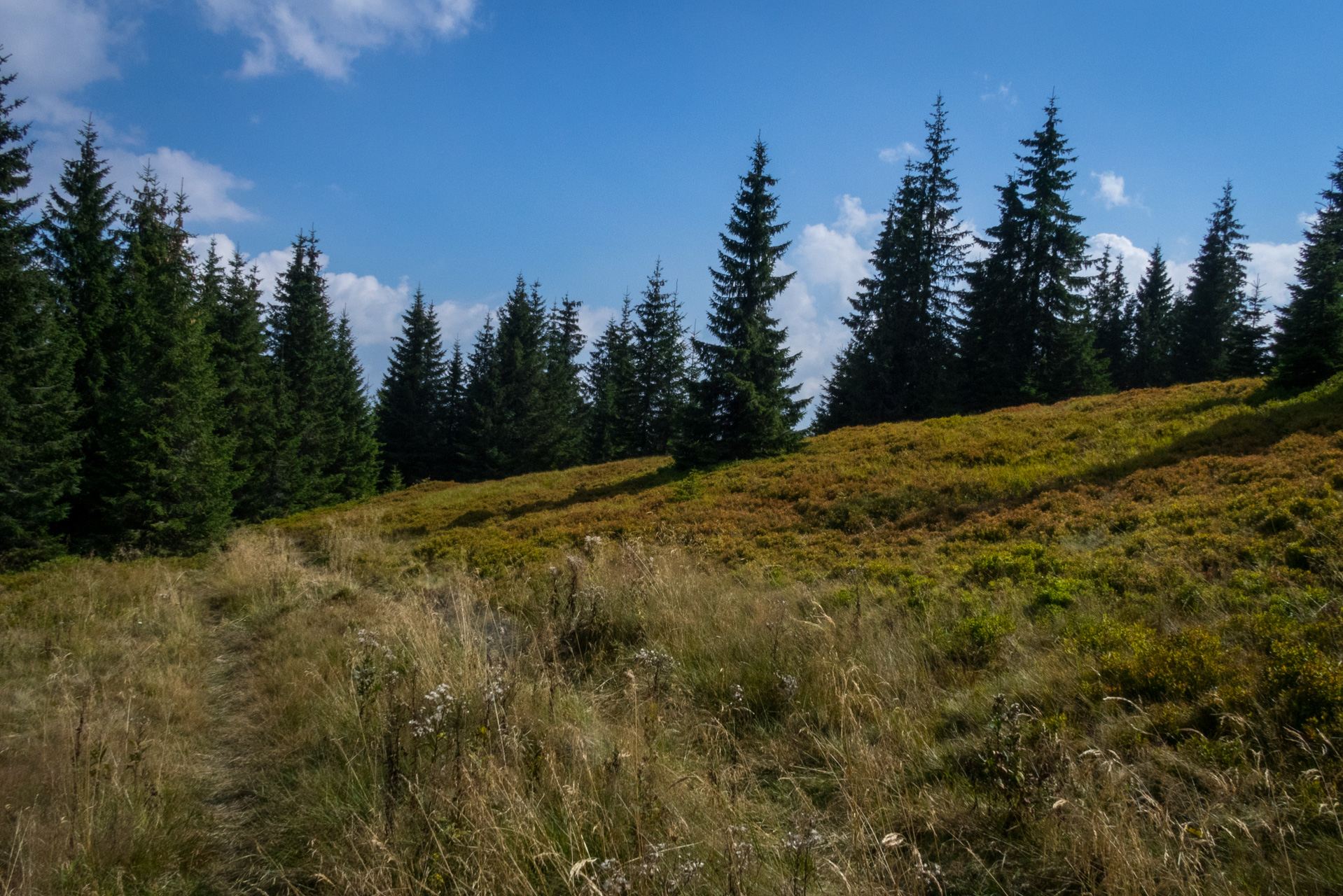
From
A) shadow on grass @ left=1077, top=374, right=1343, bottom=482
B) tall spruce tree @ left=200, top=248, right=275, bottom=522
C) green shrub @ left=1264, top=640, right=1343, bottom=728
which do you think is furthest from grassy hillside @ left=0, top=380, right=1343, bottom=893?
tall spruce tree @ left=200, top=248, right=275, bottom=522

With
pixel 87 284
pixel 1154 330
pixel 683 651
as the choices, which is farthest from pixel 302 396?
pixel 1154 330

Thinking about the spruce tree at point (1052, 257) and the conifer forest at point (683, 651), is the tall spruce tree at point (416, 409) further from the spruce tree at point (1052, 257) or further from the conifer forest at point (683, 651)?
the spruce tree at point (1052, 257)

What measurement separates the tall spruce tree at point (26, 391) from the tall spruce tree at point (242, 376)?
7.50 meters

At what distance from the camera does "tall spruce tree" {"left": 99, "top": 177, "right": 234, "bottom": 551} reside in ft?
51.7

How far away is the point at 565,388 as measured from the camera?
137 ft

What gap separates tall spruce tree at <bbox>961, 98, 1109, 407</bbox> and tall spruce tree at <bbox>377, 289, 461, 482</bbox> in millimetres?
34521

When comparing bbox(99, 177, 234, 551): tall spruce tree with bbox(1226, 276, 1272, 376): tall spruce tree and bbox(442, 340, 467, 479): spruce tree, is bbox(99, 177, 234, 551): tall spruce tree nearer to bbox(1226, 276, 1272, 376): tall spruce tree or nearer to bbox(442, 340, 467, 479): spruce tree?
bbox(442, 340, 467, 479): spruce tree

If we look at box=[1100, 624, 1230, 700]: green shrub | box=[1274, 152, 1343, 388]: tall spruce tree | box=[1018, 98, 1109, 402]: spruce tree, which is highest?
box=[1018, 98, 1109, 402]: spruce tree

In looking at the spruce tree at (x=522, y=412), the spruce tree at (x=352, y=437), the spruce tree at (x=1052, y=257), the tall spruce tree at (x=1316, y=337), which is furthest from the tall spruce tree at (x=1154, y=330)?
the spruce tree at (x=352, y=437)

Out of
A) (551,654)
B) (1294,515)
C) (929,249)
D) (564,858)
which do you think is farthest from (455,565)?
(929,249)

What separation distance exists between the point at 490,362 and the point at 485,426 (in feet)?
17.1

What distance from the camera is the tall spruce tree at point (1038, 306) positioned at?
1096 inches

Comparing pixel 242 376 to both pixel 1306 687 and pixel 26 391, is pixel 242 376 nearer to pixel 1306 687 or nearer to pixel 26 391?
pixel 26 391

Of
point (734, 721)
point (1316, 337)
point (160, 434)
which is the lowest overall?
point (734, 721)
